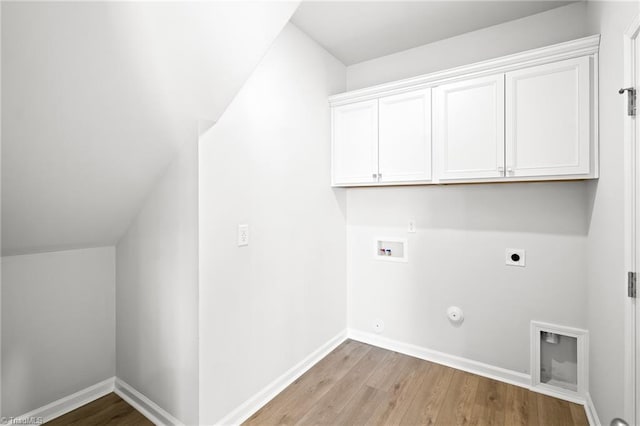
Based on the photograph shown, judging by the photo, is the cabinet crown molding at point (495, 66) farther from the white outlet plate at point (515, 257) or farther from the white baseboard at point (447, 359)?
the white baseboard at point (447, 359)

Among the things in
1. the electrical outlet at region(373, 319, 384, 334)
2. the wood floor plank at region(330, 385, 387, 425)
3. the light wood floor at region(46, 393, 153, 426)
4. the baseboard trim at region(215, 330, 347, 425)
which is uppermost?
the electrical outlet at region(373, 319, 384, 334)

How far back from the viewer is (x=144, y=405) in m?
2.00

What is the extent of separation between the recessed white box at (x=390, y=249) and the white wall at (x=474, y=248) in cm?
5

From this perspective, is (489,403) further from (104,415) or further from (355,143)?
(104,415)

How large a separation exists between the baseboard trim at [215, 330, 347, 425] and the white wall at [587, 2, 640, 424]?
181 cm

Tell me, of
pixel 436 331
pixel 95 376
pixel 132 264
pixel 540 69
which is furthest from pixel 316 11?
pixel 95 376

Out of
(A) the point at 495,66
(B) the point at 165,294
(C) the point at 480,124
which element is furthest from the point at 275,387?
(A) the point at 495,66

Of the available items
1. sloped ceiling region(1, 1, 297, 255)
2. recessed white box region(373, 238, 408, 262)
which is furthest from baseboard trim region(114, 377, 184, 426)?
recessed white box region(373, 238, 408, 262)

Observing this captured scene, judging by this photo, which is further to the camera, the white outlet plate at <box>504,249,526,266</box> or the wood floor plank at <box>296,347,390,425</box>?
the white outlet plate at <box>504,249,526,266</box>

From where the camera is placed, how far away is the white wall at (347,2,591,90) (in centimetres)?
212

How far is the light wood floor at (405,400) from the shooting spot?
1.93m

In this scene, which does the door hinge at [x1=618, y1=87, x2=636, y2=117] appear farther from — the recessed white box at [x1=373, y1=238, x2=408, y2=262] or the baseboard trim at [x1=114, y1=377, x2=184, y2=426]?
the baseboard trim at [x1=114, y1=377, x2=184, y2=426]

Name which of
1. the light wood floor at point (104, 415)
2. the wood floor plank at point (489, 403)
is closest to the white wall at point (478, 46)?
the wood floor plank at point (489, 403)

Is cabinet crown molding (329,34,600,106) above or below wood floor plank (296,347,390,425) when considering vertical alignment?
above
